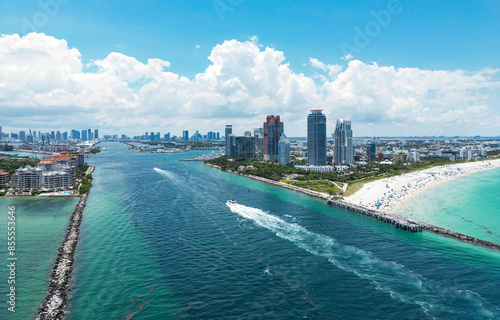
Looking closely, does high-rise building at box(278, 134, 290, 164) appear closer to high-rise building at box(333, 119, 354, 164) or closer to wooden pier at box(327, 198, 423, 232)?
high-rise building at box(333, 119, 354, 164)

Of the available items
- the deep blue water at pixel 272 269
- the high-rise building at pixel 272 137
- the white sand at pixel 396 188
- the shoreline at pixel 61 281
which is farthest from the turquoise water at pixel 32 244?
the high-rise building at pixel 272 137

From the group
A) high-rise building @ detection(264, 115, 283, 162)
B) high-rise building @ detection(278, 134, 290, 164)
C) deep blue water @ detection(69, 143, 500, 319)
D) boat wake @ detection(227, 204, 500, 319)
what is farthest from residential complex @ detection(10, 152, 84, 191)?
high-rise building @ detection(264, 115, 283, 162)

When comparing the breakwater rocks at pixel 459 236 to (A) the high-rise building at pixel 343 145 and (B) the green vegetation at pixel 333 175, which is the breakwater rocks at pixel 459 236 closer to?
(B) the green vegetation at pixel 333 175

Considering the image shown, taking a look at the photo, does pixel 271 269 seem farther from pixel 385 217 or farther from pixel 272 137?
pixel 272 137

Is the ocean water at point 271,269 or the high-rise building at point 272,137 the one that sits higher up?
the high-rise building at point 272,137

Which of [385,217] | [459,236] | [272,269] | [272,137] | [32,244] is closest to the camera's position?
[272,269]

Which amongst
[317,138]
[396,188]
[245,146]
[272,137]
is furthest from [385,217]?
[245,146]
